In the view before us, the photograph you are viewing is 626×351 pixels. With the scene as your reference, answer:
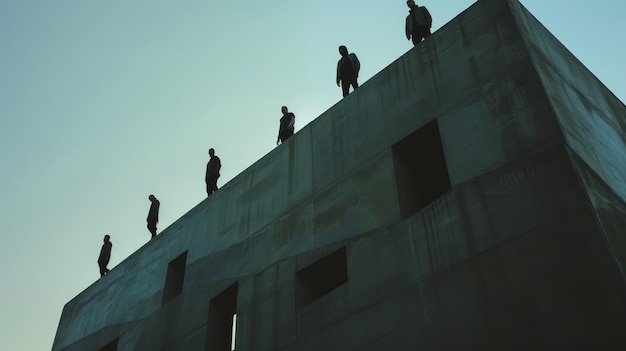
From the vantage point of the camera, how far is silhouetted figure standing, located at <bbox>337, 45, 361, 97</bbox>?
16.3m

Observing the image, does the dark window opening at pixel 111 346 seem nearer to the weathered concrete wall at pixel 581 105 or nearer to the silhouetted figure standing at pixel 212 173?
the silhouetted figure standing at pixel 212 173

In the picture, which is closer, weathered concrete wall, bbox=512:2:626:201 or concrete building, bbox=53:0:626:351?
concrete building, bbox=53:0:626:351

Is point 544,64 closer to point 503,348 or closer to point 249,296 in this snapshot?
point 503,348

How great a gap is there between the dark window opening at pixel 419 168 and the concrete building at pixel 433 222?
0.13 ft

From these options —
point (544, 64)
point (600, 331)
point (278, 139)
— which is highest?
point (278, 139)

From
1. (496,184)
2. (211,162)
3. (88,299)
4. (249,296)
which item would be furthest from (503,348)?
(88,299)

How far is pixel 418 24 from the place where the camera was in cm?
1512

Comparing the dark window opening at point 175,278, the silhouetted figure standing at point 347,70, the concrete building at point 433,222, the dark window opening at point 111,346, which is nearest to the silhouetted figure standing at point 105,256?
the dark window opening at point 111,346

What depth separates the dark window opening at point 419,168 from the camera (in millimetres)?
11922

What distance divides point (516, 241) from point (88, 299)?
14534 mm

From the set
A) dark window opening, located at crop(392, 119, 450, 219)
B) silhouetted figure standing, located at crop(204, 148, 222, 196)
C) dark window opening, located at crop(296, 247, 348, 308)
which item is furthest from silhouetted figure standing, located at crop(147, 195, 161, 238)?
dark window opening, located at crop(392, 119, 450, 219)

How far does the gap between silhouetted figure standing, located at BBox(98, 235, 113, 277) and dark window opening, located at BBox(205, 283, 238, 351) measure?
830cm

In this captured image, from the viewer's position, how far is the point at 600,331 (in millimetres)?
7656

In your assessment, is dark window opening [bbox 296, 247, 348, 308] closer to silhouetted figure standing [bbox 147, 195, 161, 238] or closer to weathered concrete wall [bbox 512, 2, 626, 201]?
weathered concrete wall [bbox 512, 2, 626, 201]
